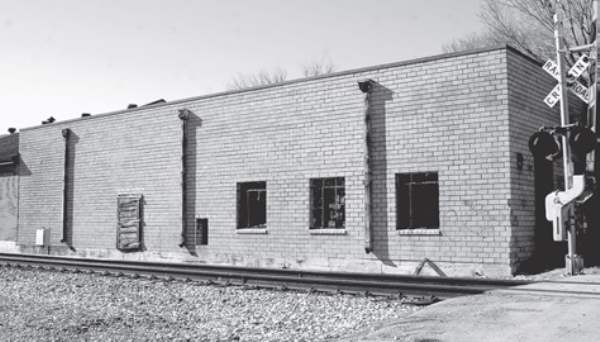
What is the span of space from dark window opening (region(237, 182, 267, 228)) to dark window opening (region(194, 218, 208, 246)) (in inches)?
52.8

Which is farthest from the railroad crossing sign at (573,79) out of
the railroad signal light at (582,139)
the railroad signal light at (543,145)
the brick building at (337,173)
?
the railroad signal light at (543,145)

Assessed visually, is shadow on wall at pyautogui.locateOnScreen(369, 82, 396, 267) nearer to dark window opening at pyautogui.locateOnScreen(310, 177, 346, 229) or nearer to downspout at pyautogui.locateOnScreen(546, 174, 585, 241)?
dark window opening at pyautogui.locateOnScreen(310, 177, 346, 229)

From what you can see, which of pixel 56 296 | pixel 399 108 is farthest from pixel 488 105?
pixel 56 296

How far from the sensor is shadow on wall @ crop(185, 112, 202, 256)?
18.2m

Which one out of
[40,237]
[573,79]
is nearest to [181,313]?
[573,79]

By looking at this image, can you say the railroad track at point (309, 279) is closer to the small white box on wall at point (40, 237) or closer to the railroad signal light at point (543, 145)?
the railroad signal light at point (543, 145)

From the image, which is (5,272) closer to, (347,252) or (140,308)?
(140,308)

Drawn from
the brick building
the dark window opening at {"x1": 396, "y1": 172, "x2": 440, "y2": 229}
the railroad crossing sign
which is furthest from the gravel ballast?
the railroad crossing sign

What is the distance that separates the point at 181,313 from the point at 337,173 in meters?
7.08

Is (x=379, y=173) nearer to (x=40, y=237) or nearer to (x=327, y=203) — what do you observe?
(x=327, y=203)

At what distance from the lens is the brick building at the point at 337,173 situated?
13.3 m

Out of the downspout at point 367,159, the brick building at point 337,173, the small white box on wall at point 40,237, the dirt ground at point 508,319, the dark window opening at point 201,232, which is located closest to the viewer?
the dirt ground at point 508,319

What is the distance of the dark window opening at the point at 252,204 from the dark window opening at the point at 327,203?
169 centimetres

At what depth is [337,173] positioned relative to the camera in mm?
15367
